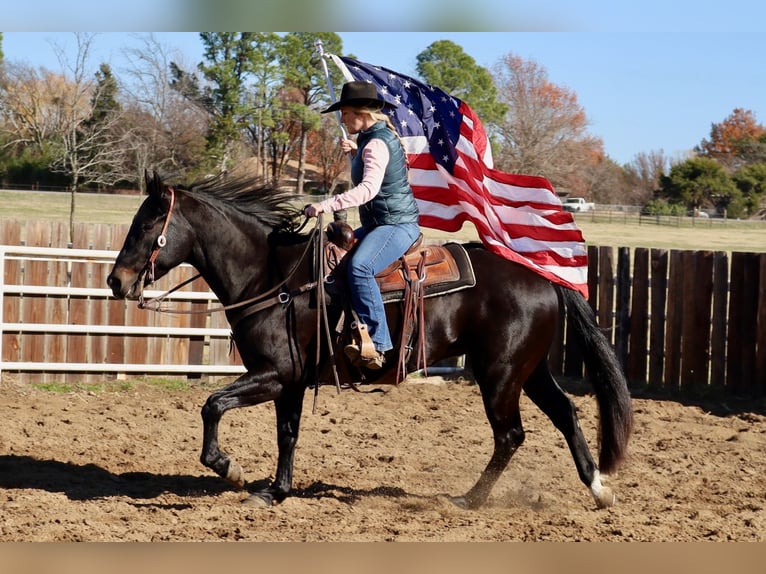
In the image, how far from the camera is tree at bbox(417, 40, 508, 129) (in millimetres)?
47688

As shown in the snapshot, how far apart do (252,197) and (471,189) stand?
68.7 inches

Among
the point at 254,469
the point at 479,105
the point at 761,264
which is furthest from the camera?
the point at 479,105

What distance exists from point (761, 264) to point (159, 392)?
7093mm

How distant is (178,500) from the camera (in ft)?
20.7

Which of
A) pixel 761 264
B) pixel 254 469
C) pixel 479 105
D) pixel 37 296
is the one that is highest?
pixel 479 105

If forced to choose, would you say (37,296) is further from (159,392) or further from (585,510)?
(585,510)

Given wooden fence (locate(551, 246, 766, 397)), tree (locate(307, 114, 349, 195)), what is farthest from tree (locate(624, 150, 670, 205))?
wooden fence (locate(551, 246, 766, 397))

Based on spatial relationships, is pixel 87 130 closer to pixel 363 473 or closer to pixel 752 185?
pixel 363 473

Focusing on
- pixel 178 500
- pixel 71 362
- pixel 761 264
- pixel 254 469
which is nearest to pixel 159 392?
pixel 71 362

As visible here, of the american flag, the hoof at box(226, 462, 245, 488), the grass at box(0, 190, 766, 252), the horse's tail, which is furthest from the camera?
the grass at box(0, 190, 766, 252)

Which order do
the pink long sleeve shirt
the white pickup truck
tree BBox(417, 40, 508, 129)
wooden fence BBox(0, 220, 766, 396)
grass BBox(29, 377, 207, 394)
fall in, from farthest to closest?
the white pickup truck
tree BBox(417, 40, 508, 129)
wooden fence BBox(0, 220, 766, 396)
grass BBox(29, 377, 207, 394)
the pink long sleeve shirt

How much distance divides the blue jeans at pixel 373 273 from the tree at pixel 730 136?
Result: 6799cm

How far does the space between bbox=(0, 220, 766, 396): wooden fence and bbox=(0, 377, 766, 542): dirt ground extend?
1.99 feet

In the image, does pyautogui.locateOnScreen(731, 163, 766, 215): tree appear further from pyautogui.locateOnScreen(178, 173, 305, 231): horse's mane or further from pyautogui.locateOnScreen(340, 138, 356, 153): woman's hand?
pyautogui.locateOnScreen(340, 138, 356, 153): woman's hand
